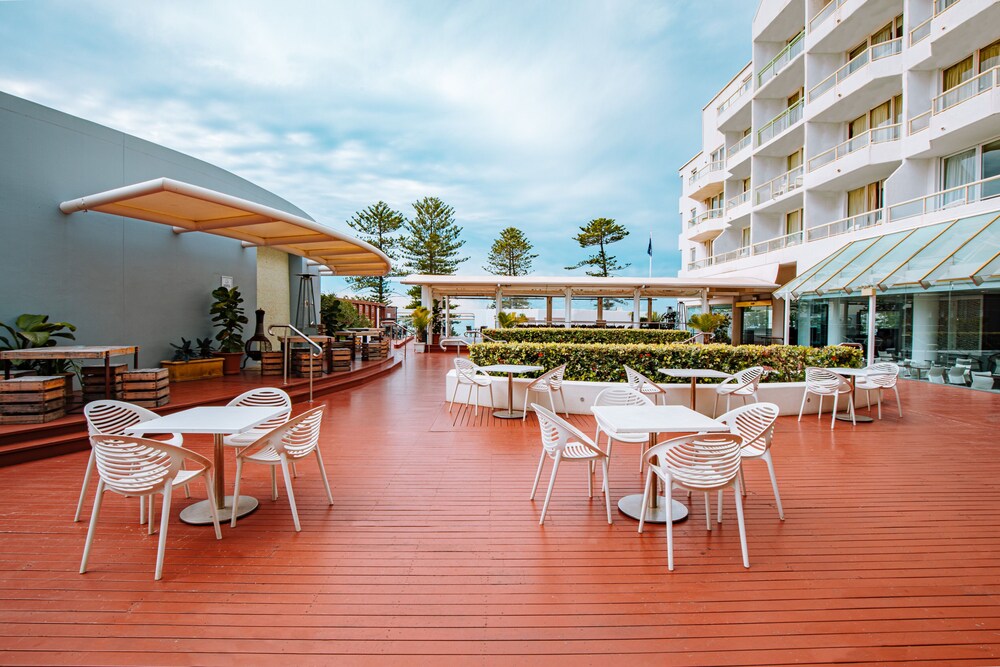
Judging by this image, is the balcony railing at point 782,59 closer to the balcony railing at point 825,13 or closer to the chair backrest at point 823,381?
the balcony railing at point 825,13

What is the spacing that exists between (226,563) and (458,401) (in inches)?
198

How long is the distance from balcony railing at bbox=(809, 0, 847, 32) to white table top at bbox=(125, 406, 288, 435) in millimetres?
17936

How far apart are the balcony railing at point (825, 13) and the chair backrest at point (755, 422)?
15818 millimetres

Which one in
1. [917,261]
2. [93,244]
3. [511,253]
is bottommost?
[93,244]

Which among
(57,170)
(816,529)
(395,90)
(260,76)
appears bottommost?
(816,529)

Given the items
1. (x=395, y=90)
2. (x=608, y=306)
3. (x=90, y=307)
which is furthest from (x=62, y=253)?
(x=608, y=306)

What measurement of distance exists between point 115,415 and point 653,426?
12.7 ft

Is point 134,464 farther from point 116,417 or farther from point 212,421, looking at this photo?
point 116,417

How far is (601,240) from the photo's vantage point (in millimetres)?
32750

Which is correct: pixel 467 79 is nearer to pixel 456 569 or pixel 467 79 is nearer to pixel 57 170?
pixel 57 170

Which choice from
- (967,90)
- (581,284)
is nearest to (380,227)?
(581,284)

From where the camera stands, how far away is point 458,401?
7.53 metres

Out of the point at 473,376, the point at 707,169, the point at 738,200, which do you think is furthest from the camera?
the point at 707,169

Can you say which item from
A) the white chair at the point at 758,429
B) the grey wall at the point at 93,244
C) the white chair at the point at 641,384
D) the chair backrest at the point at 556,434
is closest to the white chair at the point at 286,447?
the chair backrest at the point at 556,434
